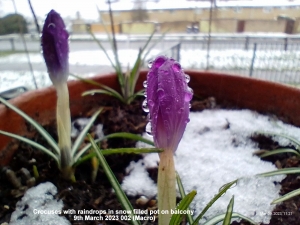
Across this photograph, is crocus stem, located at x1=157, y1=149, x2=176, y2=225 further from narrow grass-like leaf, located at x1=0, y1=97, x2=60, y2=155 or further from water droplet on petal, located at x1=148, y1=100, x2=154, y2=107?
narrow grass-like leaf, located at x1=0, y1=97, x2=60, y2=155

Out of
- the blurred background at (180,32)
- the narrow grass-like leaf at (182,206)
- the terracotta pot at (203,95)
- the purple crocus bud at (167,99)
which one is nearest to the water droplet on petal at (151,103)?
the purple crocus bud at (167,99)

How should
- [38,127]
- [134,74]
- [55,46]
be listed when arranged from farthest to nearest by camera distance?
[134,74] → [38,127] → [55,46]

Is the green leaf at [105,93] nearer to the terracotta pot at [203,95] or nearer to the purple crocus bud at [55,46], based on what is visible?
the terracotta pot at [203,95]

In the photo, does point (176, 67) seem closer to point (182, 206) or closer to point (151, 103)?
point (151, 103)

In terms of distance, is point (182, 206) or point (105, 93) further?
point (105, 93)

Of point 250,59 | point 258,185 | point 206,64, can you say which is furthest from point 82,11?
point 258,185

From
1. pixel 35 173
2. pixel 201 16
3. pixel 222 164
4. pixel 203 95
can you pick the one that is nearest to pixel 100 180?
pixel 35 173
